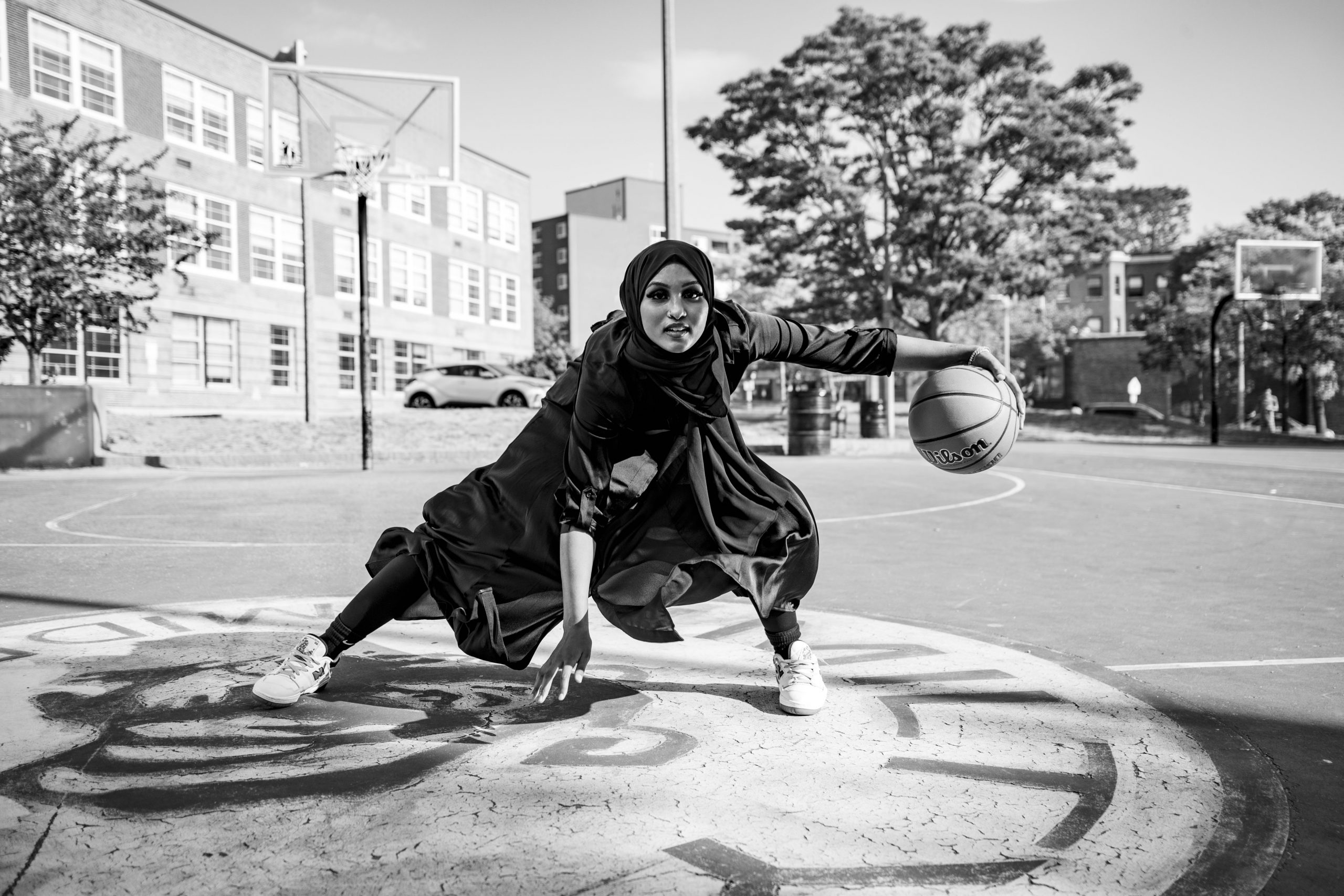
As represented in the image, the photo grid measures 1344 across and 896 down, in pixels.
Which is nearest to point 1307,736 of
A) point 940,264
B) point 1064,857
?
point 1064,857

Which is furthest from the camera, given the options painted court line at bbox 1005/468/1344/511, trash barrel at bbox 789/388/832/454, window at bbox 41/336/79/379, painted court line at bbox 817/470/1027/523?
window at bbox 41/336/79/379

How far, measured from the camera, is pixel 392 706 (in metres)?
3.40

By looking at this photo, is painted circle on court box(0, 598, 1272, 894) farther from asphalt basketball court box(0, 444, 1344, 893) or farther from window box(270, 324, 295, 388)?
window box(270, 324, 295, 388)

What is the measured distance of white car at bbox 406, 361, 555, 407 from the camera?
28.8 meters

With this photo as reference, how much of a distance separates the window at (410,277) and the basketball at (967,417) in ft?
122

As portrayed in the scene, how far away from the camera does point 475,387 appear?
95.1 ft

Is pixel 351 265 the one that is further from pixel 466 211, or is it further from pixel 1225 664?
pixel 1225 664

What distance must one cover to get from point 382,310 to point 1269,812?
37871mm

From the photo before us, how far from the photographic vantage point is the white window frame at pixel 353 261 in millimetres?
35719

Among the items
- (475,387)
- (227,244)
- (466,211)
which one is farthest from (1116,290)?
(227,244)

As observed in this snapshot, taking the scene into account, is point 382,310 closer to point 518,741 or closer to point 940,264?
point 940,264

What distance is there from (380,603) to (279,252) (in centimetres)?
3218

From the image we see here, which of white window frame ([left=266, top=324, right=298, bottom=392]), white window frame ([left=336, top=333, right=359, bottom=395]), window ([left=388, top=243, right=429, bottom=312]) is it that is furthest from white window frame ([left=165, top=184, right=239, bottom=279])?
window ([left=388, top=243, right=429, bottom=312])

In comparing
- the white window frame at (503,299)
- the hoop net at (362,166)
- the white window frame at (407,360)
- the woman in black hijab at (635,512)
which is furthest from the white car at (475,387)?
the woman in black hijab at (635,512)
